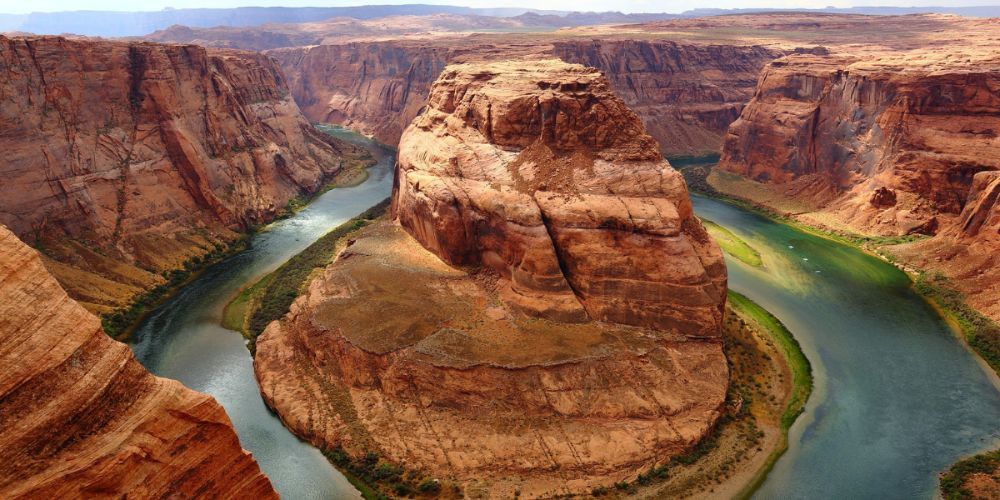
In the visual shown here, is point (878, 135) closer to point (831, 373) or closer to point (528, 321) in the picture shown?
point (831, 373)

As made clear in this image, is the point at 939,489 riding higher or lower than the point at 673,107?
lower

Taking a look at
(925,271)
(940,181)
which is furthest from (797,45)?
(925,271)

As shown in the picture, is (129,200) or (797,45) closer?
(129,200)

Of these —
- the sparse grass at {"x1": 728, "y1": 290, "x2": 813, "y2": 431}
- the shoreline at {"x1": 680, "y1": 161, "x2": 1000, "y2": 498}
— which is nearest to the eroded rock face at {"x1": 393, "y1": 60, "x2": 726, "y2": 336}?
the sparse grass at {"x1": 728, "y1": 290, "x2": 813, "y2": 431}

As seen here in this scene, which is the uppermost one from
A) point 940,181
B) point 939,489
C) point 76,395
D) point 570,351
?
point 76,395

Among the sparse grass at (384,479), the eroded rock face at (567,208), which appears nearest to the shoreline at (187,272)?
the eroded rock face at (567,208)

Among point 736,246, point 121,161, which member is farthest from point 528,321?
point 121,161

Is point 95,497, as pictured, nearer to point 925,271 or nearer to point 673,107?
point 925,271

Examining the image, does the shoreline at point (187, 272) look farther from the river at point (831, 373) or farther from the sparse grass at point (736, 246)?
the sparse grass at point (736, 246)
